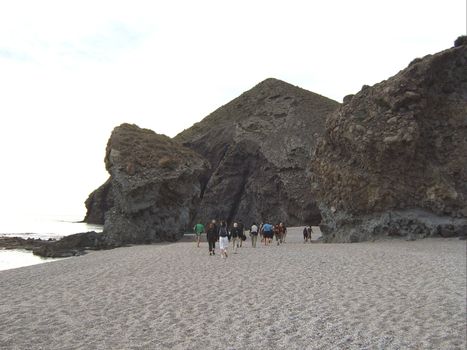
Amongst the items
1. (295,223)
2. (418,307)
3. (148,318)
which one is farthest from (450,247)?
(295,223)

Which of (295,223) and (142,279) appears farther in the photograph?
(295,223)

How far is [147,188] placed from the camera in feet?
135

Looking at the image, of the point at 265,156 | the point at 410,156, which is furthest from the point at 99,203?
the point at 410,156

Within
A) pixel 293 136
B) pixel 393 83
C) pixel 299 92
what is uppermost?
pixel 299 92

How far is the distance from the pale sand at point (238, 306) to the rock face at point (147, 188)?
72.6 ft

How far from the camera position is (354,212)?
3231 centimetres

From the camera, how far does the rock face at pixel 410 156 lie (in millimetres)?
29859

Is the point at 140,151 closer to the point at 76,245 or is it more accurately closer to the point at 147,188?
the point at 147,188

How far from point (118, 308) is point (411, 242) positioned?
868 inches

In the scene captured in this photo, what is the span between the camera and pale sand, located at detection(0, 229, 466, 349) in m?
8.53

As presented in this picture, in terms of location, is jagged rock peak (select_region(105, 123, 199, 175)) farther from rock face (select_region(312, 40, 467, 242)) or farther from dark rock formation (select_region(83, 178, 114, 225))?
dark rock formation (select_region(83, 178, 114, 225))

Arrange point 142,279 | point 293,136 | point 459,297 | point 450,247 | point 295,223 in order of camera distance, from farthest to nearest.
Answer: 1. point 293,136
2. point 295,223
3. point 450,247
4. point 142,279
5. point 459,297

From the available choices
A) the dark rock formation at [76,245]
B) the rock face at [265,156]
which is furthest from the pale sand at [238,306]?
the rock face at [265,156]

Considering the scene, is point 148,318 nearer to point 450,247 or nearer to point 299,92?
point 450,247
